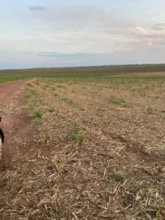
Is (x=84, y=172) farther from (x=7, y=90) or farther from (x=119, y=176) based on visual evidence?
(x=7, y=90)

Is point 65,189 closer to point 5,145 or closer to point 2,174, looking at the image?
point 2,174

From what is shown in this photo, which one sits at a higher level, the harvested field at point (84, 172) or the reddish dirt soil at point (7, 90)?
the reddish dirt soil at point (7, 90)

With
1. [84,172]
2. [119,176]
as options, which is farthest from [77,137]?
[119,176]

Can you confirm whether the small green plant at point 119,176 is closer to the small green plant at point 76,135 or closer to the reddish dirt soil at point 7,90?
the small green plant at point 76,135

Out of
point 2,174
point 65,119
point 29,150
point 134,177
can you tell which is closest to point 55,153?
point 29,150

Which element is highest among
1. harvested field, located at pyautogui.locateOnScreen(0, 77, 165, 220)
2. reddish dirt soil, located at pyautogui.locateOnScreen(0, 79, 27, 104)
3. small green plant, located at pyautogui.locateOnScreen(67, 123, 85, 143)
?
reddish dirt soil, located at pyautogui.locateOnScreen(0, 79, 27, 104)

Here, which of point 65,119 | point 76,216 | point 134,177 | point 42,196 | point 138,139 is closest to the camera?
point 76,216

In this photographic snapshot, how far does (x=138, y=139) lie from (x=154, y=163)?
1690 millimetres

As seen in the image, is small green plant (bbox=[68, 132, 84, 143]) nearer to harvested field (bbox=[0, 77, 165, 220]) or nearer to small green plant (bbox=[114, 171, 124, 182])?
harvested field (bbox=[0, 77, 165, 220])

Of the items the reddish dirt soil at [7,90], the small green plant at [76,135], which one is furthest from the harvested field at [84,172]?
the reddish dirt soil at [7,90]

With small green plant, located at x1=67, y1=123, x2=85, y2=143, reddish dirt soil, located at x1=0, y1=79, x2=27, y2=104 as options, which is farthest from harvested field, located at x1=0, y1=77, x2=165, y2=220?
reddish dirt soil, located at x1=0, y1=79, x2=27, y2=104

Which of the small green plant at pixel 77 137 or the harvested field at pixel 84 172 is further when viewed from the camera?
the small green plant at pixel 77 137

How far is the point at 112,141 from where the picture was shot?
23.1ft

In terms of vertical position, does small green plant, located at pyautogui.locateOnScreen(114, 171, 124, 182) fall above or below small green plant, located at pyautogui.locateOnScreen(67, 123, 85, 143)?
below
